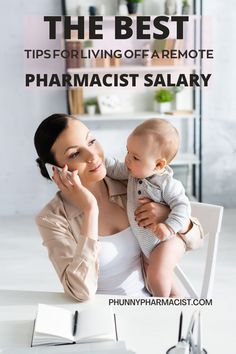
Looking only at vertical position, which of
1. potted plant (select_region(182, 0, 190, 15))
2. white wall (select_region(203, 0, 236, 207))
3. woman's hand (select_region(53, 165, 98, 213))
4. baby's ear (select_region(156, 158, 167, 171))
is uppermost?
potted plant (select_region(182, 0, 190, 15))

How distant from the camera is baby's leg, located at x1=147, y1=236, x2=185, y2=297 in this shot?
1646mm

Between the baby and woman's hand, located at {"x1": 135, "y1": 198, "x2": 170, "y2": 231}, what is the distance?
13 millimetres

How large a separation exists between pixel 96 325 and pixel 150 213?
0.34 m

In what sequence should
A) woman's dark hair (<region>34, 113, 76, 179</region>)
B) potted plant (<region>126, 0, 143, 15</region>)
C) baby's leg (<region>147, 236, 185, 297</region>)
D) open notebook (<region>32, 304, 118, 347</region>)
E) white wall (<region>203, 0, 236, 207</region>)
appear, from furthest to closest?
1. white wall (<region>203, 0, 236, 207</region>)
2. potted plant (<region>126, 0, 143, 15</region>)
3. baby's leg (<region>147, 236, 185, 297</region>)
4. woman's dark hair (<region>34, 113, 76, 179</region>)
5. open notebook (<region>32, 304, 118, 347</region>)

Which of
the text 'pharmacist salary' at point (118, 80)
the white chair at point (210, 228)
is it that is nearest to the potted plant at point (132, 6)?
the text 'pharmacist salary' at point (118, 80)

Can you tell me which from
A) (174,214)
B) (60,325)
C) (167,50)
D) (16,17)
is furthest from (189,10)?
(60,325)

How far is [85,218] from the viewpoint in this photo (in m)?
1.60

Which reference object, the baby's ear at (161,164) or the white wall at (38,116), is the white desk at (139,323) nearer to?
the baby's ear at (161,164)

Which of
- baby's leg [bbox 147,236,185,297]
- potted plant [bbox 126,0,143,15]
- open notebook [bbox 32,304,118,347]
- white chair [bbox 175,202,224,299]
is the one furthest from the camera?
potted plant [bbox 126,0,143,15]

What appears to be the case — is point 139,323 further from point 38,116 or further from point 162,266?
point 38,116

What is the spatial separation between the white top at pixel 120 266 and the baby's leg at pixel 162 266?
77 millimetres

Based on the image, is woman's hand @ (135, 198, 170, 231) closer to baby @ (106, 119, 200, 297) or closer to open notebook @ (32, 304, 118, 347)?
baby @ (106, 119, 200, 297)

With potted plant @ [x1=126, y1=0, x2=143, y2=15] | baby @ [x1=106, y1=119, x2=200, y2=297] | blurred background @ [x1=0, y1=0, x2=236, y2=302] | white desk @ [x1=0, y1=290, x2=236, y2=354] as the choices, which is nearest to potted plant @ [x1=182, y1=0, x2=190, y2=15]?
blurred background @ [x1=0, y1=0, x2=236, y2=302]

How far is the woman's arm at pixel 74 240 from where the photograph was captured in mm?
1577
